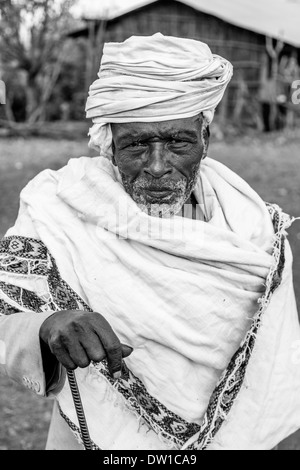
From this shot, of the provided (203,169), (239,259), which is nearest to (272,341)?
(239,259)

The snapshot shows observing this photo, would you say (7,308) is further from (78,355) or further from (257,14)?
(257,14)

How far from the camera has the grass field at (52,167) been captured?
4387mm

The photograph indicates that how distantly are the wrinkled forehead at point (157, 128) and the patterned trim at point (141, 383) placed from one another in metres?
0.49

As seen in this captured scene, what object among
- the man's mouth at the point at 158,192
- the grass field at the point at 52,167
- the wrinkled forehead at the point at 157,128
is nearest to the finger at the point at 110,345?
the man's mouth at the point at 158,192

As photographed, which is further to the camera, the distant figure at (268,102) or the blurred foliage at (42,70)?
the distant figure at (268,102)

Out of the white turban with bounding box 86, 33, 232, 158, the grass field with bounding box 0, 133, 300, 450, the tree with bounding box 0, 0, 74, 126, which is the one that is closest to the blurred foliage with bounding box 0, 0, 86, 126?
the tree with bounding box 0, 0, 74, 126

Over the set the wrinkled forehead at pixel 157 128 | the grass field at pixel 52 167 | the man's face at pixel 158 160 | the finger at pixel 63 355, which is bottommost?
the grass field at pixel 52 167

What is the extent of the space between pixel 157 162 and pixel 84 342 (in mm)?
733

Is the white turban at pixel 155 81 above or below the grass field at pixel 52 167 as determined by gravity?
above

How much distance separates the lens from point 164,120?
2.26 m

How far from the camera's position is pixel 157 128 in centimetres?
228

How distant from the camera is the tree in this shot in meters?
14.9

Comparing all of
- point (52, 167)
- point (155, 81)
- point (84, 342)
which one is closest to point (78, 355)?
point (84, 342)

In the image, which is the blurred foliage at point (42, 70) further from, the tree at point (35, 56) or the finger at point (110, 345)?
the finger at point (110, 345)
